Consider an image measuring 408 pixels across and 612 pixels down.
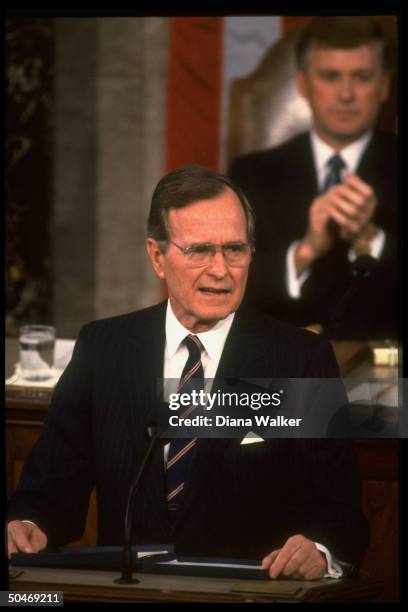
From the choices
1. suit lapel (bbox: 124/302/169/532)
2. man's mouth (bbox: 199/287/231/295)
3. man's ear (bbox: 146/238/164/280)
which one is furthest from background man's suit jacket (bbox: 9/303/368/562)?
man's ear (bbox: 146/238/164/280)

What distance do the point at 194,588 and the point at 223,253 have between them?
0.96 metres

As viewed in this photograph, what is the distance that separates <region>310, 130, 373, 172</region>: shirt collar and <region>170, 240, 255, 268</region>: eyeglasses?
3190 mm

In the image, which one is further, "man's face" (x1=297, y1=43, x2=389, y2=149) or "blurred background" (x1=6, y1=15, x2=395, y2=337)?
"blurred background" (x1=6, y1=15, x2=395, y2=337)

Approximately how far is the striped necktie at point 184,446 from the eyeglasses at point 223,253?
0.74 ft

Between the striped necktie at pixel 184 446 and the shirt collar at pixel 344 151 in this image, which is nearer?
the striped necktie at pixel 184 446

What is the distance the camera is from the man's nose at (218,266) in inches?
130

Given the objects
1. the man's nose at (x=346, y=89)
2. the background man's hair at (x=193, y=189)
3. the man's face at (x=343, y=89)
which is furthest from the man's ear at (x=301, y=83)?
the background man's hair at (x=193, y=189)

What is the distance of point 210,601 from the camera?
274 centimetres

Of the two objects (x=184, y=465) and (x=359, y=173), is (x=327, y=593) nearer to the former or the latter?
(x=184, y=465)

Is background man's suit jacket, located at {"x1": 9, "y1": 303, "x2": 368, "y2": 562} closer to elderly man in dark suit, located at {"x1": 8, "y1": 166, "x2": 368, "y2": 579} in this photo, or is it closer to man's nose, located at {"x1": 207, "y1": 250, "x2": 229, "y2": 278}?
elderly man in dark suit, located at {"x1": 8, "y1": 166, "x2": 368, "y2": 579}

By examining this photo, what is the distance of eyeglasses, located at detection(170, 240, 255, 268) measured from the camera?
3.30 metres

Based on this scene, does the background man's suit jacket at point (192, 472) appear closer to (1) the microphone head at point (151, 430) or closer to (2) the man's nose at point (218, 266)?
(1) the microphone head at point (151, 430)

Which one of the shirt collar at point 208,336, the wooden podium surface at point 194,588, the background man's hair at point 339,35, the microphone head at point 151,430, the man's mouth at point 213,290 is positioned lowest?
the wooden podium surface at point 194,588

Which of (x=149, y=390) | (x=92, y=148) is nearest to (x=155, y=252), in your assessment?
(x=149, y=390)
